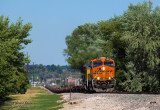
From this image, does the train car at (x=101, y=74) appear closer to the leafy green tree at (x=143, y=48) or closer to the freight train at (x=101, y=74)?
the freight train at (x=101, y=74)

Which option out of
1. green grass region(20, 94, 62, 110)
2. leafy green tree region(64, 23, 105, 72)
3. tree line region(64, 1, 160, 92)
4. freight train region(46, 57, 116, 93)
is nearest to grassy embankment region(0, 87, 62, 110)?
green grass region(20, 94, 62, 110)

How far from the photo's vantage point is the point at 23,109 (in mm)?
29531

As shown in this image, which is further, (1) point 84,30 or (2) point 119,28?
(1) point 84,30

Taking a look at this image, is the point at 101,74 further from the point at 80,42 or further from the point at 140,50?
the point at 80,42

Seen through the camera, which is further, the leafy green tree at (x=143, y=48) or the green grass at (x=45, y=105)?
the leafy green tree at (x=143, y=48)

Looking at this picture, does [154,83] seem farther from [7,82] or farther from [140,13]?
[7,82]

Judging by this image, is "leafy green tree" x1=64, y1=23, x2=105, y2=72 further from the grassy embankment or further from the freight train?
the freight train

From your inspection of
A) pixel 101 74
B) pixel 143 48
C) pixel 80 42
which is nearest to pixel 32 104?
pixel 101 74

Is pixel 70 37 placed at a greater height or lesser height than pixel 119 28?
greater

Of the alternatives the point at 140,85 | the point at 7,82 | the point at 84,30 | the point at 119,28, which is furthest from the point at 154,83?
the point at 84,30

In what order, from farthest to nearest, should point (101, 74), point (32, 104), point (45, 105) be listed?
point (101, 74)
point (32, 104)
point (45, 105)

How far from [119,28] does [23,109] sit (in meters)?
33.1

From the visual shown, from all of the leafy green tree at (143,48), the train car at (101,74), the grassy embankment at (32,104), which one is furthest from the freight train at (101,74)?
the leafy green tree at (143,48)

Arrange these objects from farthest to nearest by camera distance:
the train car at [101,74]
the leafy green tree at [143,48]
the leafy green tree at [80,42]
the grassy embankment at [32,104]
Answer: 1. the leafy green tree at [80,42]
2. the leafy green tree at [143,48]
3. the train car at [101,74]
4. the grassy embankment at [32,104]
